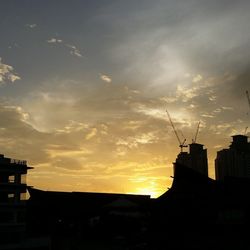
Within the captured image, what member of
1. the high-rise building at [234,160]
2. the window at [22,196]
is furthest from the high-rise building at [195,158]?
the window at [22,196]

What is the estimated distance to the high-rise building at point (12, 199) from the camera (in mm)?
59156

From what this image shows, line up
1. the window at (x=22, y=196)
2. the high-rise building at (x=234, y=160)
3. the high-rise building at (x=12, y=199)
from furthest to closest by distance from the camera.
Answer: the high-rise building at (x=234, y=160) < the window at (x=22, y=196) < the high-rise building at (x=12, y=199)

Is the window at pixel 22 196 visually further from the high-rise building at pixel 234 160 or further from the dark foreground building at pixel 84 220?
the high-rise building at pixel 234 160

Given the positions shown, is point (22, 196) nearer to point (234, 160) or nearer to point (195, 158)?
point (234, 160)

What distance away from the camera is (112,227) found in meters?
51.2

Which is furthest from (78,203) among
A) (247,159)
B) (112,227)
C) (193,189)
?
(247,159)

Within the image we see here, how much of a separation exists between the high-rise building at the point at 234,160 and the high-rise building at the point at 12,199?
7592cm

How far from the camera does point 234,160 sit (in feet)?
418

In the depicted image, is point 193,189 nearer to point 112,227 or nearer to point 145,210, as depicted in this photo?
point 145,210

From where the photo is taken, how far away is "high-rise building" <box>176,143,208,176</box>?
136 meters

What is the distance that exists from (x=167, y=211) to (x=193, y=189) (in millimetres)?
4633

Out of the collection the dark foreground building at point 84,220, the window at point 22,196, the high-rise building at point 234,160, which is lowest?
the dark foreground building at point 84,220

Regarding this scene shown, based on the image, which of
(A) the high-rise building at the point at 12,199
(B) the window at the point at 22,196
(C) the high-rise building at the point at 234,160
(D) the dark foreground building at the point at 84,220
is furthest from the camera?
(C) the high-rise building at the point at 234,160

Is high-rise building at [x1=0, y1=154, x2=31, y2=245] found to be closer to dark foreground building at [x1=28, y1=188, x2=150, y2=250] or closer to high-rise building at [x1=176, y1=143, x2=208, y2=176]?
dark foreground building at [x1=28, y1=188, x2=150, y2=250]
